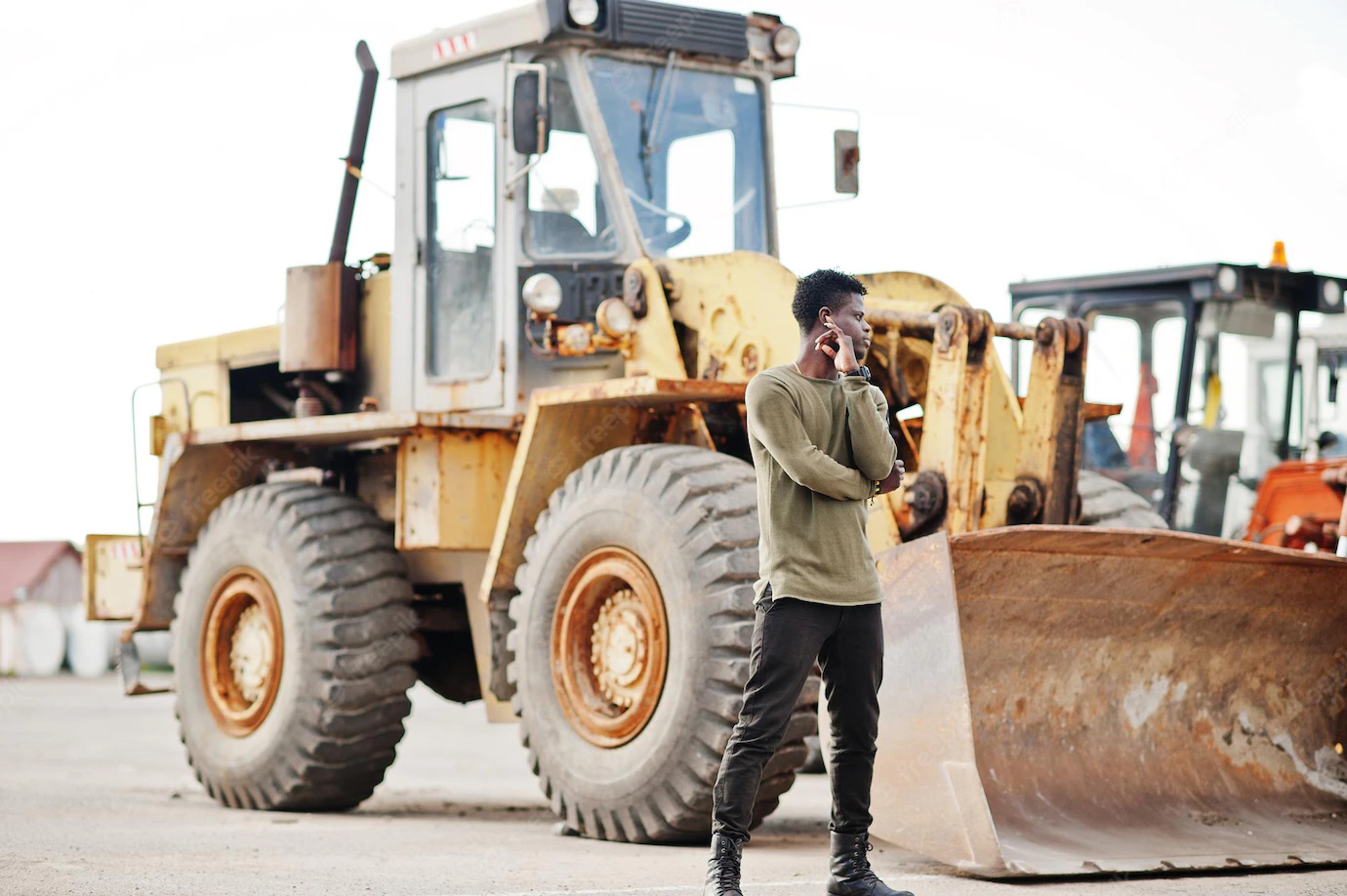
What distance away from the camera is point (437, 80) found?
30.2 feet

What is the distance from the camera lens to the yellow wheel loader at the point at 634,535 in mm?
6543

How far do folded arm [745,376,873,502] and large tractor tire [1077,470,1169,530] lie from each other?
3.34 m

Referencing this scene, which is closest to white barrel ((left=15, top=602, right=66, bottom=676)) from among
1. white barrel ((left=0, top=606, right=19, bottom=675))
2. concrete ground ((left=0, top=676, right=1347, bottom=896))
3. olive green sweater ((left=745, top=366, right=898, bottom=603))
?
white barrel ((left=0, top=606, right=19, bottom=675))

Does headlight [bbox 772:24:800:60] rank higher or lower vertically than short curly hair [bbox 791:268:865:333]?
higher

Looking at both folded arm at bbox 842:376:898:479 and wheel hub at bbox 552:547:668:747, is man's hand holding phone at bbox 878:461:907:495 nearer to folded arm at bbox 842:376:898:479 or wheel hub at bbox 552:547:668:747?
folded arm at bbox 842:376:898:479

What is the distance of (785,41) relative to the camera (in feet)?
30.3

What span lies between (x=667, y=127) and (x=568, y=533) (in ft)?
7.41

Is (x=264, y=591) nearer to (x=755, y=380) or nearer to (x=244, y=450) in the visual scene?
(x=244, y=450)

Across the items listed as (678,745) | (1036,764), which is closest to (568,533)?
(678,745)

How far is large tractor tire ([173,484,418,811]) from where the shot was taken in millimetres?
8812

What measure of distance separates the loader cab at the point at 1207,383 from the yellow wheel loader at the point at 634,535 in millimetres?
4668

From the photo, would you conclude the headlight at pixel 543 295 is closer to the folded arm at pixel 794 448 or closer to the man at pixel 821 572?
the man at pixel 821 572

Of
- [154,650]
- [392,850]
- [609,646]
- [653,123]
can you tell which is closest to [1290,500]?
[653,123]

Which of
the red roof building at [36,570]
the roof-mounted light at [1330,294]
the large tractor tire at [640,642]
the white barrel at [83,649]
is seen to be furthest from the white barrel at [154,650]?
the large tractor tire at [640,642]
